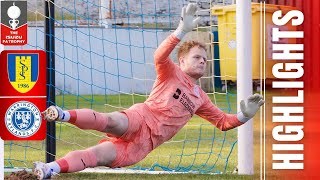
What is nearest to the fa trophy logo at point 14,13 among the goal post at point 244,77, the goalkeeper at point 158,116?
the goalkeeper at point 158,116

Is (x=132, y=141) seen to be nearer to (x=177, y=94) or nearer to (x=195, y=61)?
(x=177, y=94)

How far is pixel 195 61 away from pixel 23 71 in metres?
1.32

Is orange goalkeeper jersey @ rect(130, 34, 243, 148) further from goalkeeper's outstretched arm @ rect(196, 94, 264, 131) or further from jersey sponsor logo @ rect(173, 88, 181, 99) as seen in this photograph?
goalkeeper's outstretched arm @ rect(196, 94, 264, 131)

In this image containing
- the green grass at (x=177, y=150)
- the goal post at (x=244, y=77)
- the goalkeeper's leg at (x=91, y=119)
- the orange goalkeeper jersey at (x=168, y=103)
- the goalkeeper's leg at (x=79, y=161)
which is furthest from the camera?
the green grass at (x=177, y=150)

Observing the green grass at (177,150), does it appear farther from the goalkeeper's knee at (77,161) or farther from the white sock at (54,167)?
the white sock at (54,167)

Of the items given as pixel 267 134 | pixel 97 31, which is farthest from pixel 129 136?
pixel 97 31

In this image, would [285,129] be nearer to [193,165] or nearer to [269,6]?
[193,165]

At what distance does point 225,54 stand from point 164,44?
25.5 ft

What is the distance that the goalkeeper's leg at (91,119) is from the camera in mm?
5933

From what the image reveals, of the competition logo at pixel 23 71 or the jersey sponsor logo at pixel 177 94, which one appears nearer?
the competition logo at pixel 23 71

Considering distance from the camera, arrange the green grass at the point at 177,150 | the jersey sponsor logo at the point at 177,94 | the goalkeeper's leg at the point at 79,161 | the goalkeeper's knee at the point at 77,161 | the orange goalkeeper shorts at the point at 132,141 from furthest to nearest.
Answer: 1. the green grass at the point at 177,150
2. the jersey sponsor logo at the point at 177,94
3. the orange goalkeeper shorts at the point at 132,141
4. the goalkeeper's knee at the point at 77,161
5. the goalkeeper's leg at the point at 79,161

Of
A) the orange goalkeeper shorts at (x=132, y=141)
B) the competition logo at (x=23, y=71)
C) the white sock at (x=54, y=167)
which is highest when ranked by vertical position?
the competition logo at (x=23, y=71)

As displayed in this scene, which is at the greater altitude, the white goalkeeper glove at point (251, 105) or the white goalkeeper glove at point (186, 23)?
the white goalkeeper glove at point (186, 23)

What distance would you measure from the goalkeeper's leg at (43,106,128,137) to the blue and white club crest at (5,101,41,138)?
0.13m
